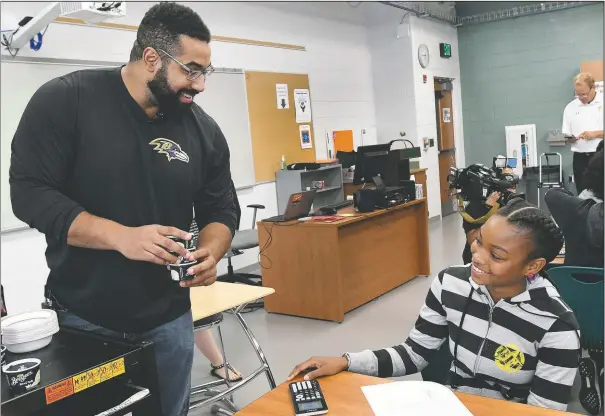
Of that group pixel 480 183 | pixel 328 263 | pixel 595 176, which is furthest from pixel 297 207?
pixel 595 176

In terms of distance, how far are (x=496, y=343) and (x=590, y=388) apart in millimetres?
1354

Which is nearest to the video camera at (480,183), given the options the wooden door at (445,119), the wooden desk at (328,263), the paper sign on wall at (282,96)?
the wooden desk at (328,263)

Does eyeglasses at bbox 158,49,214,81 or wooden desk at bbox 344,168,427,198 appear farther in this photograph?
wooden desk at bbox 344,168,427,198

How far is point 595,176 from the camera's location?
265cm

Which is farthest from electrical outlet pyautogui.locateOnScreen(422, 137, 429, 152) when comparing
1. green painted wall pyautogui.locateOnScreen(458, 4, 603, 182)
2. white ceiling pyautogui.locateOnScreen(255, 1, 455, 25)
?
white ceiling pyautogui.locateOnScreen(255, 1, 455, 25)

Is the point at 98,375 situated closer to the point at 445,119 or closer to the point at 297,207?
the point at 297,207

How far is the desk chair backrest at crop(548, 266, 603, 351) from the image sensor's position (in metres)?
2.33

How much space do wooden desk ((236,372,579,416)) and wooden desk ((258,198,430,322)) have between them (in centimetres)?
253

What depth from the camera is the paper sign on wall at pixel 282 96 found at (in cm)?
600

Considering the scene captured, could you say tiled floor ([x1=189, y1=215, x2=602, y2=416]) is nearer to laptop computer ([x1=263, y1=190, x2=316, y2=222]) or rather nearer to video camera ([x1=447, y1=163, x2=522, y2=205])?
laptop computer ([x1=263, y1=190, x2=316, y2=222])

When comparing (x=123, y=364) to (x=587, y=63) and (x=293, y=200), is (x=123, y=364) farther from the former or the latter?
(x=587, y=63)

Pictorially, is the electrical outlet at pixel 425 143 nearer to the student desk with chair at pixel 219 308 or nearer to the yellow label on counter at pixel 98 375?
the student desk with chair at pixel 219 308

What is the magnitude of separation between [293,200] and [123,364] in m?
2.79

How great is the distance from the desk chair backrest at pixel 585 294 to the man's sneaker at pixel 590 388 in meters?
0.13
